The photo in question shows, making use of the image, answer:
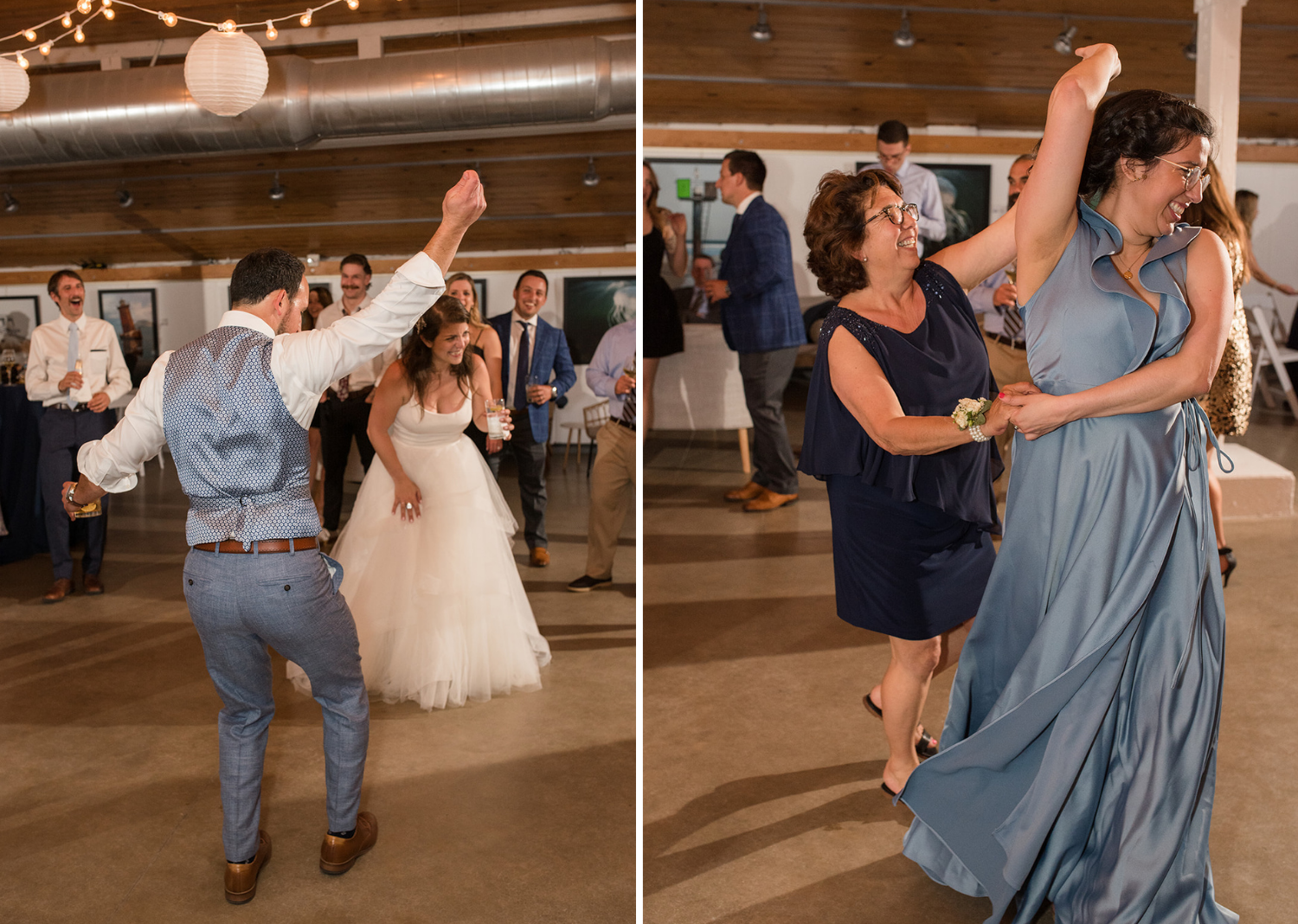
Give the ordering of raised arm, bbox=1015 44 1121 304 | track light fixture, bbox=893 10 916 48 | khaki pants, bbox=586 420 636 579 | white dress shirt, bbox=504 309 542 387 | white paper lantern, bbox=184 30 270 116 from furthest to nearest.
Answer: track light fixture, bbox=893 10 916 48, white dress shirt, bbox=504 309 542 387, khaki pants, bbox=586 420 636 579, white paper lantern, bbox=184 30 270 116, raised arm, bbox=1015 44 1121 304

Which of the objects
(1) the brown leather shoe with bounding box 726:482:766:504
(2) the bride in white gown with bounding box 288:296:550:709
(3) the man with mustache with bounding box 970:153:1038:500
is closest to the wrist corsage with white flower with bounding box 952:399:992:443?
(2) the bride in white gown with bounding box 288:296:550:709

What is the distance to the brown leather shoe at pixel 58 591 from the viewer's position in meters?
5.05

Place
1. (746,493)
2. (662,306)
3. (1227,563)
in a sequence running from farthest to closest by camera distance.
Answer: (662,306) → (746,493) → (1227,563)

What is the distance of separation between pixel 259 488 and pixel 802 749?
5.50ft

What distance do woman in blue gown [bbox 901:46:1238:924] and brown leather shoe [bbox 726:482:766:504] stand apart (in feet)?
13.3

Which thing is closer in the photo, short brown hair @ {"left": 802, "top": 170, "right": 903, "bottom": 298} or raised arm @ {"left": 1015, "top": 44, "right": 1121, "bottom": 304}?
raised arm @ {"left": 1015, "top": 44, "right": 1121, "bottom": 304}

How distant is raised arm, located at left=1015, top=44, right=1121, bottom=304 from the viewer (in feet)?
5.74

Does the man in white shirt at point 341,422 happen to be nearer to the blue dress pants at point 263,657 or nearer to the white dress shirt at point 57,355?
the white dress shirt at point 57,355

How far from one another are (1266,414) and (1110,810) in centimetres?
808

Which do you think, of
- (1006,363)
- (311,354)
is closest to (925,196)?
(1006,363)

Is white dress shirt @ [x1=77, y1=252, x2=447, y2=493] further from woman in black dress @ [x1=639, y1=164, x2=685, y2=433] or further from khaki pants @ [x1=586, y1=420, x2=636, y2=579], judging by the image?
woman in black dress @ [x1=639, y1=164, x2=685, y2=433]

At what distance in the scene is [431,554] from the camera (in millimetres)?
3664

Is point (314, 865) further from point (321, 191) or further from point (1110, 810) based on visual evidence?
point (321, 191)

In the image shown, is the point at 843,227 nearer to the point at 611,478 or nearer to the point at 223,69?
the point at 611,478
